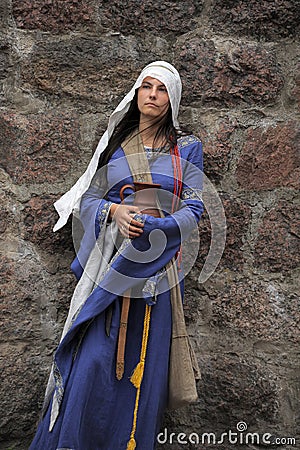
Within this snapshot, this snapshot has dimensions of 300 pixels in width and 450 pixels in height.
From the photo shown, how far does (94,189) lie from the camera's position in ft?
7.04

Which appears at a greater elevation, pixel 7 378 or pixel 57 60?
pixel 57 60

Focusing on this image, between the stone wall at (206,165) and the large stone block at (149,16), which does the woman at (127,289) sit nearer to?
the stone wall at (206,165)

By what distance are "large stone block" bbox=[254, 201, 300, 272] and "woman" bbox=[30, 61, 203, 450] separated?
41cm

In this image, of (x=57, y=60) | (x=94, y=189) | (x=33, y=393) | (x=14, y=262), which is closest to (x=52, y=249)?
(x=14, y=262)

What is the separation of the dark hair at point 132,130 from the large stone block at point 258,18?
1.67 ft

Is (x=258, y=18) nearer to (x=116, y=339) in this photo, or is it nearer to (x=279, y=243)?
(x=279, y=243)

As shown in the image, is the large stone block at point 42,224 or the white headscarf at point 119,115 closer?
the white headscarf at point 119,115

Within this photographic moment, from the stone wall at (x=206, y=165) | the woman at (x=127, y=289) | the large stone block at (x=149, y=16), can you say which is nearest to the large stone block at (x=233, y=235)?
the stone wall at (x=206, y=165)

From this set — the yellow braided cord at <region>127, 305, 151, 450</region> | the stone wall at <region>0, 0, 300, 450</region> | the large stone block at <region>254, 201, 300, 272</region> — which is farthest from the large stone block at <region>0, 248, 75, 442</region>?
the large stone block at <region>254, 201, 300, 272</region>

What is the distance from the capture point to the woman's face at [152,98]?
6.89 feet

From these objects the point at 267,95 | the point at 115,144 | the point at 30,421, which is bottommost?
the point at 30,421

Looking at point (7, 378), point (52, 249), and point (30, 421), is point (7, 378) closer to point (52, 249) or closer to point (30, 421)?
point (30, 421)

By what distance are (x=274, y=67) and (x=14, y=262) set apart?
44.9 inches

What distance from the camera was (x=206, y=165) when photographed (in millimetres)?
2430
